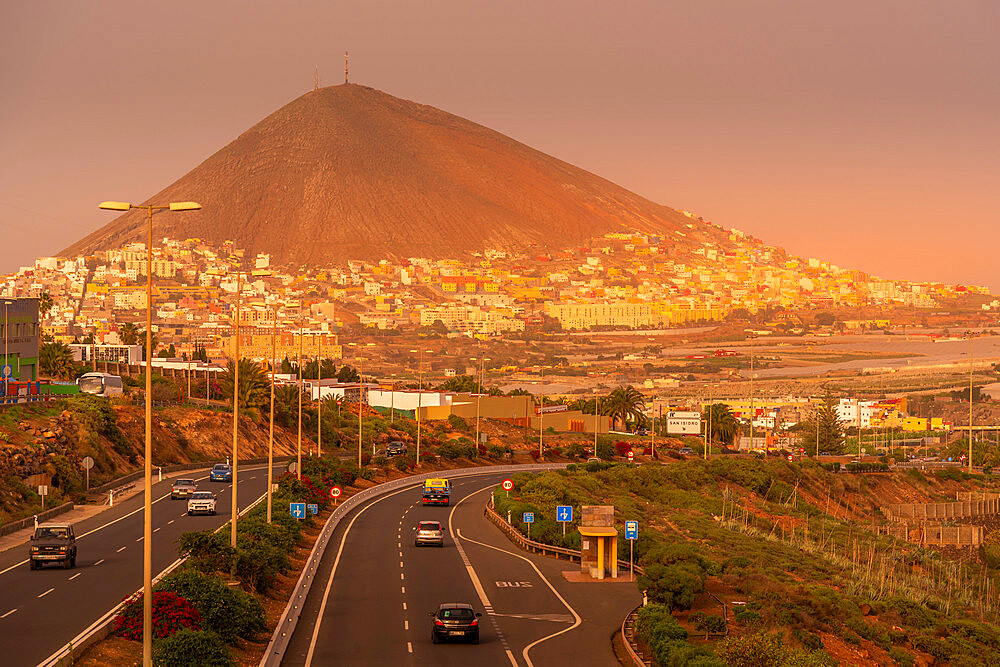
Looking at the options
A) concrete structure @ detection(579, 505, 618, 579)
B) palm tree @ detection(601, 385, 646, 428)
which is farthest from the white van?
palm tree @ detection(601, 385, 646, 428)

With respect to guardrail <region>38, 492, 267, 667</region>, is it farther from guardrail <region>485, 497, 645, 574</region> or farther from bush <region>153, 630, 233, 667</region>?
guardrail <region>485, 497, 645, 574</region>

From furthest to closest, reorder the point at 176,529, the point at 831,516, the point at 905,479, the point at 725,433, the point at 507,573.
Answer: the point at 725,433
the point at 905,479
the point at 831,516
the point at 176,529
the point at 507,573

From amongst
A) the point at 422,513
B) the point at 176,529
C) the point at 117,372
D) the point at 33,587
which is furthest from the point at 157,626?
the point at 117,372

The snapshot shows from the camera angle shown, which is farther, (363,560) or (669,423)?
(669,423)

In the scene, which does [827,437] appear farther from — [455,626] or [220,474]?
[455,626]

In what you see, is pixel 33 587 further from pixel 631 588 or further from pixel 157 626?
pixel 631 588

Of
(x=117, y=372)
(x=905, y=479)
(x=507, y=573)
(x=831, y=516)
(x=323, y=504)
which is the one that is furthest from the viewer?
(x=117, y=372)
